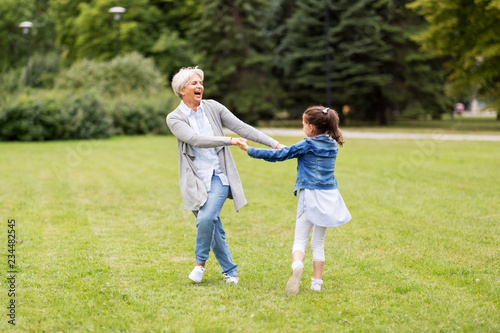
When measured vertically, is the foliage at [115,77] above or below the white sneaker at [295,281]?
above

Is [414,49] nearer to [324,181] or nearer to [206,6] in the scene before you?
[206,6]

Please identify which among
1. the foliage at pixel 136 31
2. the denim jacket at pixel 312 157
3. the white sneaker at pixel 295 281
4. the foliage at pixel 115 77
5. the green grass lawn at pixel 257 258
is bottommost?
the green grass lawn at pixel 257 258

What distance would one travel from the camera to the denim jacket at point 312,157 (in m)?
4.63

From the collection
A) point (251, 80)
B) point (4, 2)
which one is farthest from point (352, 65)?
point (4, 2)

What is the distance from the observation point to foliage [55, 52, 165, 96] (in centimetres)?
2962

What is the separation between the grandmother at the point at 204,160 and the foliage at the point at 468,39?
2030 cm

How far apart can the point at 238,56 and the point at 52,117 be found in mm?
16006

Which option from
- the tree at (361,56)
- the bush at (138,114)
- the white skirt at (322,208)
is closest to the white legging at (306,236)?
the white skirt at (322,208)

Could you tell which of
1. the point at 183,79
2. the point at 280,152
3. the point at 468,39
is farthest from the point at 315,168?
the point at 468,39

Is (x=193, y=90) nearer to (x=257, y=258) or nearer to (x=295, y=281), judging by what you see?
(x=295, y=281)

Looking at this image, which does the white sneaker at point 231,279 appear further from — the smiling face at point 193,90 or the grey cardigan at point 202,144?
the smiling face at point 193,90

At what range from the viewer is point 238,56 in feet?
119

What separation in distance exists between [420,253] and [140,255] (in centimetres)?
Result: 327

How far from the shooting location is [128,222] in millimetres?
8008
